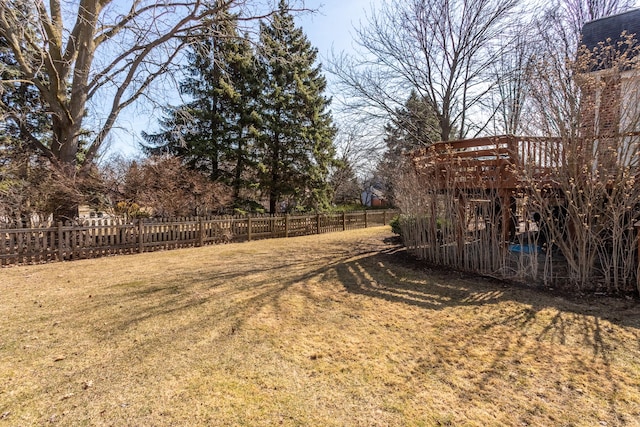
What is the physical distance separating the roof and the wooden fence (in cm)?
1206

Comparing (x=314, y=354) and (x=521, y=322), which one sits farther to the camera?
(x=521, y=322)

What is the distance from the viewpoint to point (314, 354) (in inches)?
118

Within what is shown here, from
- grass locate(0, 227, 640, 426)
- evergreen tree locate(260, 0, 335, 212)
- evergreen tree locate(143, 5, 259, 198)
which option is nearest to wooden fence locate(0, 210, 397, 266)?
grass locate(0, 227, 640, 426)

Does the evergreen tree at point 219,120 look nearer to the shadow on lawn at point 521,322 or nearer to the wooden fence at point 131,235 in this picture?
the wooden fence at point 131,235

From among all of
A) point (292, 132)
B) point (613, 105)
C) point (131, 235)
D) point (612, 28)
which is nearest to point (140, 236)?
point (131, 235)

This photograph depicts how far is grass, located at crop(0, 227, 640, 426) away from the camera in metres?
2.17

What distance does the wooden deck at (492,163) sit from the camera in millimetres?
5160

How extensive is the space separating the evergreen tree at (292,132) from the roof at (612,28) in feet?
38.1

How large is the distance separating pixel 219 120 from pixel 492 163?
1292cm

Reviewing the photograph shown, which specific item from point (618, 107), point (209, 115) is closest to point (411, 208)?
point (618, 107)

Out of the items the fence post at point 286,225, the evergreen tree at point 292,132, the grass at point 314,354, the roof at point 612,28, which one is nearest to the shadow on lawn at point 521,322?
the grass at point 314,354

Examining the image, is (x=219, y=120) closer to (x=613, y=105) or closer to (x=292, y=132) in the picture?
(x=292, y=132)

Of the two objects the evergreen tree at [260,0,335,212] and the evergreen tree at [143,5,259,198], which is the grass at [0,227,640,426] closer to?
the evergreen tree at [143,5,259,198]

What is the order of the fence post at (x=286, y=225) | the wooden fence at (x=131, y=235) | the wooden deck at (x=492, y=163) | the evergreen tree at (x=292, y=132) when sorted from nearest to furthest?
1. the wooden deck at (x=492, y=163)
2. the wooden fence at (x=131, y=235)
3. the fence post at (x=286, y=225)
4. the evergreen tree at (x=292, y=132)
